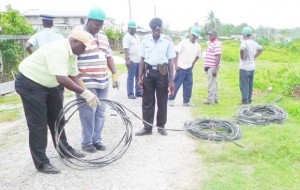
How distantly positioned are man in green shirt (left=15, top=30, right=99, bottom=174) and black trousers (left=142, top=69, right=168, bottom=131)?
5.37 feet

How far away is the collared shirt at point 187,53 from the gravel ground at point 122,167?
2.49 m

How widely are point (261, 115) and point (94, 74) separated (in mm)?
3784

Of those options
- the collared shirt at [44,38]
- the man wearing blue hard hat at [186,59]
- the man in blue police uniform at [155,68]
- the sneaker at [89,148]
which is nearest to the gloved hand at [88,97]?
the sneaker at [89,148]

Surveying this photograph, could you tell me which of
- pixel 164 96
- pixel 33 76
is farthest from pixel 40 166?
pixel 164 96

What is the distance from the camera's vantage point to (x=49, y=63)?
4.41m

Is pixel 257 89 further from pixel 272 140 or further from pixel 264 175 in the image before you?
pixel 264 175

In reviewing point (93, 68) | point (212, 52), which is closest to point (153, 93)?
point (93, 68)

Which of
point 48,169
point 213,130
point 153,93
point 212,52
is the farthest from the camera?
point 212,52

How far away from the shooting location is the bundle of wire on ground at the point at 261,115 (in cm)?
716

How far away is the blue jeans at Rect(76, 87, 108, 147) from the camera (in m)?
5.23

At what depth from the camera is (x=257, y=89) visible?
38.6ft

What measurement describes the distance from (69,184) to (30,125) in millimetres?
828

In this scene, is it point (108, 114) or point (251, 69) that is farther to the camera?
point (251, 69)

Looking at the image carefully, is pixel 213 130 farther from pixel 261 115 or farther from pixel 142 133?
pixel 261 115
